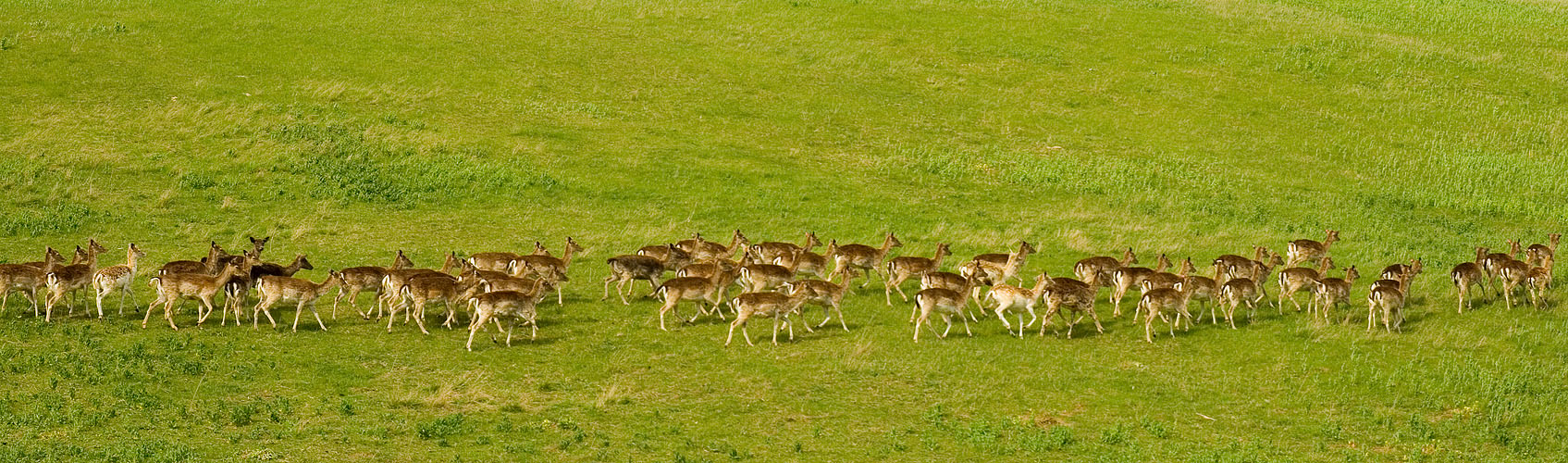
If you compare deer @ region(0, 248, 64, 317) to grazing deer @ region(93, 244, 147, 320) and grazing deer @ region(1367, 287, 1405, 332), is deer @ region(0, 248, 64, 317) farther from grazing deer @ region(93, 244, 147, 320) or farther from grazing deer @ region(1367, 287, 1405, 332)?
grazing deer @ region(1367, 287, 1405, 332)

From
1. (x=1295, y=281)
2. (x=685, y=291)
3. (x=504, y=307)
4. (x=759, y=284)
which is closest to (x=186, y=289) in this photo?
(x=504, y=307)

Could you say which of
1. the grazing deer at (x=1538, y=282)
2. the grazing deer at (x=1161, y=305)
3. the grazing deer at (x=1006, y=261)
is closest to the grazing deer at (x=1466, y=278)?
the grazing deer at (x=1538, y=282)

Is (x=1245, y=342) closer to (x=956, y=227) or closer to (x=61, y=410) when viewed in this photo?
(x=956, y=227)

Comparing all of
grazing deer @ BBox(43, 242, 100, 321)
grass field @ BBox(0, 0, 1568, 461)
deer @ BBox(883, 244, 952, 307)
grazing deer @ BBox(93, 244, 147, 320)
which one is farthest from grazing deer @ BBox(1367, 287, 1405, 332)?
grazing deer @ BBox(43, 242, 100, 321)

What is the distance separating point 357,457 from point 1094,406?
1029 centimetres

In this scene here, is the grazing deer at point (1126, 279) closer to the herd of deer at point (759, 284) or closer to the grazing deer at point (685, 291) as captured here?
the herd of deer at point (759, 284)

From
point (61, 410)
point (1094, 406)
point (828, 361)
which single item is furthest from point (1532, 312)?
point (61, 410)

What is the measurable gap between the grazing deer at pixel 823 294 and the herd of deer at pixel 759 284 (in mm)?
28

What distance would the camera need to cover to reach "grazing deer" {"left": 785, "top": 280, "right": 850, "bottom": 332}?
26.1 metres

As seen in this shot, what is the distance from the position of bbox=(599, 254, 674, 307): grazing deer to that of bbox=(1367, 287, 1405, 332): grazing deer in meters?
12.5

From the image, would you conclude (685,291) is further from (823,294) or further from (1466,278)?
(1466,278)

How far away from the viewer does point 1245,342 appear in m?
26.1

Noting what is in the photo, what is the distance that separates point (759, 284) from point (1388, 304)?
10.9m

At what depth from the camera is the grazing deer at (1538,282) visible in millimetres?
28438
